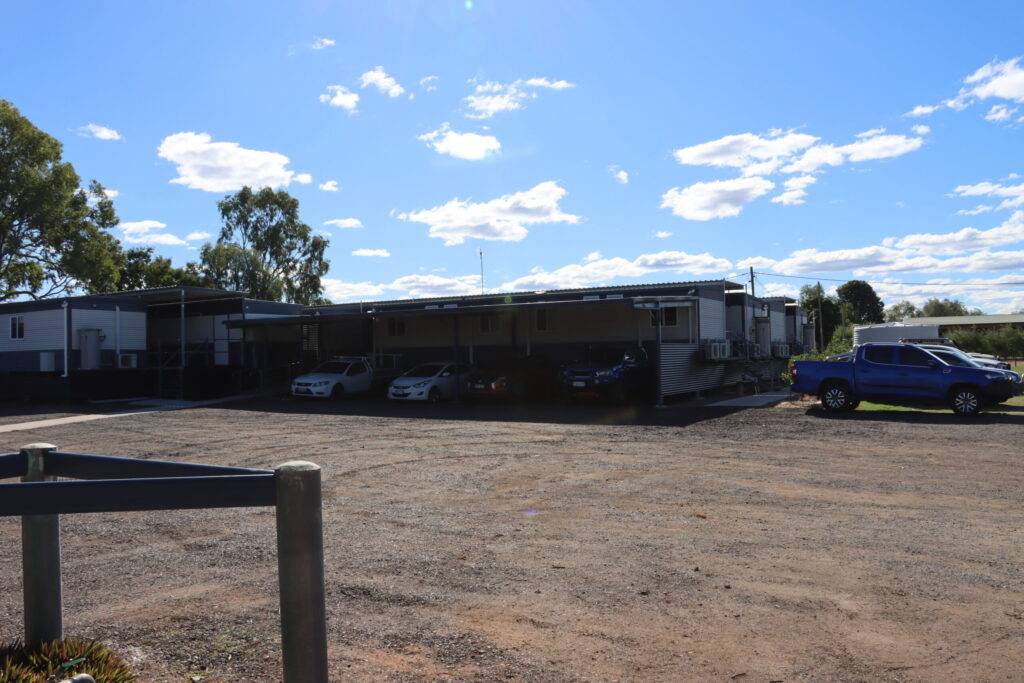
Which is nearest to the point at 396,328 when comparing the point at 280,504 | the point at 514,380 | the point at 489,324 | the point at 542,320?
the point at 489,324

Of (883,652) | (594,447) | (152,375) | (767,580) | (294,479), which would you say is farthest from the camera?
(152,375)

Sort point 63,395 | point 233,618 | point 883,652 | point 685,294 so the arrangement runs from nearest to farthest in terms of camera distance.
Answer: point 883,652, point 233,618, point 685,294, point 63,395

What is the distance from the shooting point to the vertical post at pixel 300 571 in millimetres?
2389

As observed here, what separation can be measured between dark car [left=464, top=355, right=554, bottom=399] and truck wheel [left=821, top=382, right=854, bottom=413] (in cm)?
900

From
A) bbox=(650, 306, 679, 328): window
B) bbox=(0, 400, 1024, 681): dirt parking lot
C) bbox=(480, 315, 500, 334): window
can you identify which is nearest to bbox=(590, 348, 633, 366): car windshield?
bbox=(650, 306, 679, 328): window

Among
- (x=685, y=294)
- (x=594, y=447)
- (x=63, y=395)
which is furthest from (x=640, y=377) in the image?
(x=63, y=395)

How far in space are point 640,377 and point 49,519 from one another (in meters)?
20.9

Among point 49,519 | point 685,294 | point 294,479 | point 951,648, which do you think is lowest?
point 951,648

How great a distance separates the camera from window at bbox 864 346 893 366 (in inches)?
738

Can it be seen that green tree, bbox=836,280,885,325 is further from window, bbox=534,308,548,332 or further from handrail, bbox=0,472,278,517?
handrail, bbox=0,472,278,517

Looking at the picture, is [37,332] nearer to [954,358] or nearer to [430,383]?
[430,383]

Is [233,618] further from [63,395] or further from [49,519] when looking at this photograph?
[63,395]

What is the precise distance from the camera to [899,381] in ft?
60.7

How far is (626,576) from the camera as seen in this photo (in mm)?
5543
